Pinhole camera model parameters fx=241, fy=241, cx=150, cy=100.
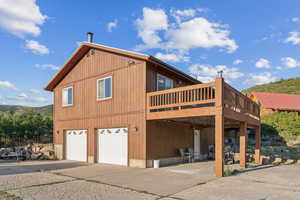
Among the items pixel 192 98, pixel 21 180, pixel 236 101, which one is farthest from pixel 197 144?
pixel 21 180

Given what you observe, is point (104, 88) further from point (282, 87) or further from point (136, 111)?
point (282, 87)

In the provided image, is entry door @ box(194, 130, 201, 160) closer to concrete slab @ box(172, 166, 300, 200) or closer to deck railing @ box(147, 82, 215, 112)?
deck railing @ box(147, 82, 215, 112)

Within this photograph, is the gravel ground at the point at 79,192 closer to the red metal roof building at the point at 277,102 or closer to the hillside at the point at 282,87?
the red metal roof building at the point at 277,102

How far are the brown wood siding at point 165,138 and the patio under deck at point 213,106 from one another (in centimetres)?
85

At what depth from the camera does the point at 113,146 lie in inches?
499

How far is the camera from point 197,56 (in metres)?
26.0

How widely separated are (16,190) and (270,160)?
1238cm

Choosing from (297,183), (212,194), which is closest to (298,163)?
(297,183)

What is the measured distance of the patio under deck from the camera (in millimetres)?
8703

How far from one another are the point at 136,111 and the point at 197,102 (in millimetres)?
3448

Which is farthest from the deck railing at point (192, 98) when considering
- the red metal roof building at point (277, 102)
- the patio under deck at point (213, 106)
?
the red metal roof building at point (277, 102)

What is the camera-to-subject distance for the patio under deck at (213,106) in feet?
28.6

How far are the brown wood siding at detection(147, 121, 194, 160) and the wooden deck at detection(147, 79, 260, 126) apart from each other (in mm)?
855

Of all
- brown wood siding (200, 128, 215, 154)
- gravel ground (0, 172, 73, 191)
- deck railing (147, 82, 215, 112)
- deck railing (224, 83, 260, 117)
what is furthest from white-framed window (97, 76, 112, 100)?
brown wood siding (200, 128, 215, 154)
